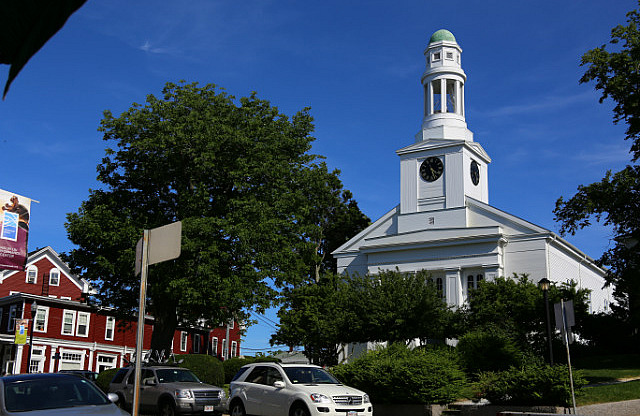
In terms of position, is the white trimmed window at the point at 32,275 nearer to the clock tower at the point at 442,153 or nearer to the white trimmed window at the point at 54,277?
the white trimmed window at the point at 54,277

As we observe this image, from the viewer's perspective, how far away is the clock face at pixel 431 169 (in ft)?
172

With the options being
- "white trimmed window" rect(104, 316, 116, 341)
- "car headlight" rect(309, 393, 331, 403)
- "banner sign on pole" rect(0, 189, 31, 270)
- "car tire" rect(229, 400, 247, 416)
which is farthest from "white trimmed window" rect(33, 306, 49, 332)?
"car headlight" rect(309, 393, 331, 403)

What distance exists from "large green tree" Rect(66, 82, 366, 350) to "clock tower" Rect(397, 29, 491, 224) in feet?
67.8

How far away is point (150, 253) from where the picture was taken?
6.86 m

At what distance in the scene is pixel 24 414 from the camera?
8906mm

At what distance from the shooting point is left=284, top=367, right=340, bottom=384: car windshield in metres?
16.5

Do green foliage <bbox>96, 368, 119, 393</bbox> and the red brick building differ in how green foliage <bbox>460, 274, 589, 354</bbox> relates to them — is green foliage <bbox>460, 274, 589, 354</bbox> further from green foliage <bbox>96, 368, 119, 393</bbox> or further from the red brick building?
green foliage <bbox>96, 368, 119, 393</bbox>

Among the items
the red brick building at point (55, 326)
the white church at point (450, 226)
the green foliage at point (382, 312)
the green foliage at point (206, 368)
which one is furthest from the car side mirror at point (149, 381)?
the white church at point (450, 226)

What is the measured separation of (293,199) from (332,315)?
29.1 ft

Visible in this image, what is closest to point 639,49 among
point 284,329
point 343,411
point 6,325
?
point 343,411

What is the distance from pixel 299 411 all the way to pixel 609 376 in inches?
674

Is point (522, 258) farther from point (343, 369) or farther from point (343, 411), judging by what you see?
point (343, 411)

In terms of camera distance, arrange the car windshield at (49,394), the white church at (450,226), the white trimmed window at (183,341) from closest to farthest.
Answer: the car windshield at (49,394) < the white church at (450,226) < the white trimmed window at (183,341)

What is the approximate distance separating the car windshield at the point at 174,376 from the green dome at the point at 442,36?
4302 centimetres
